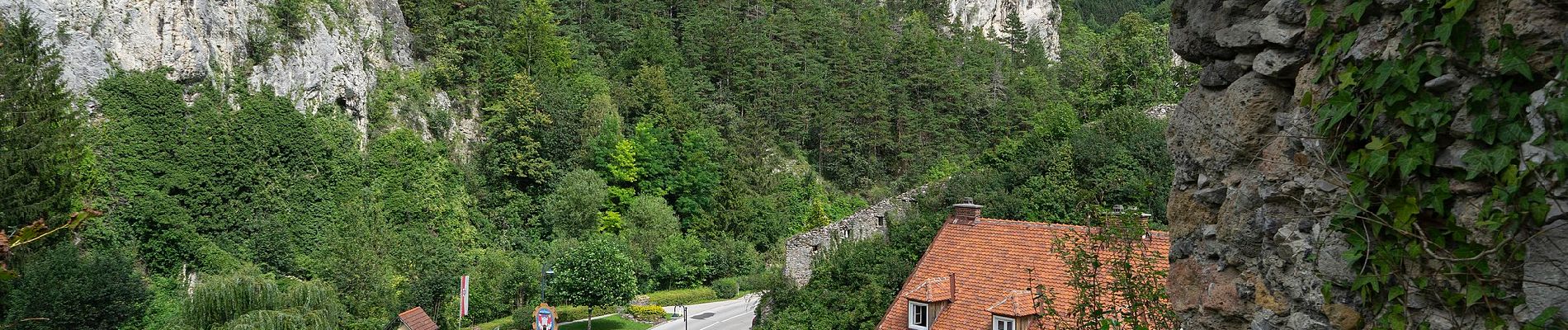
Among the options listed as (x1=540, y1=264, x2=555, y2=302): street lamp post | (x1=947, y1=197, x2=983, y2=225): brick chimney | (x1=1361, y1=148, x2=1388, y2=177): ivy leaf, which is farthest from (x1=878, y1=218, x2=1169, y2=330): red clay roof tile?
(x1=540, y1=264, x2=555, y2=302): street lamp post

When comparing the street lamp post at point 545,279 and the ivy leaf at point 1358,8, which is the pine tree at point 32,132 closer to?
the street lamp post at point 545,279

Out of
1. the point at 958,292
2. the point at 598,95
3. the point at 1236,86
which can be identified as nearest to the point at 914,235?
the point at 958,292

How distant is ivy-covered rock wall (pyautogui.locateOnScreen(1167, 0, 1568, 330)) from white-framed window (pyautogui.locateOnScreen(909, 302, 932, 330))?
43.4 ft

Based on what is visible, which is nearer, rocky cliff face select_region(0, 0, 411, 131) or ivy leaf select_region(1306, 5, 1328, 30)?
ivy leaf select_region(1306, 5, 1328, 30)

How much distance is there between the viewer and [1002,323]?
15633mm

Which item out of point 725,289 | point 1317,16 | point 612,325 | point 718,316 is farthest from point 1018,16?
point 1317,16

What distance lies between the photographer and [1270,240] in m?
3.56

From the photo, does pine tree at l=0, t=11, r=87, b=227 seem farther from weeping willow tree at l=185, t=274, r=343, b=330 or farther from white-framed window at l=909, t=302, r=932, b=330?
white-framed window at l=909, t=302, r=932, b=330

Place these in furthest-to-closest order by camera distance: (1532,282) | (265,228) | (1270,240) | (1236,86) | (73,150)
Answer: (265,228), (73,150), (1236,86), (1270,240), (1532,282)

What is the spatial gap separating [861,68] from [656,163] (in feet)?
57.1

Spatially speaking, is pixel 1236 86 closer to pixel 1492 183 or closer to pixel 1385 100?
pixel 1385 100

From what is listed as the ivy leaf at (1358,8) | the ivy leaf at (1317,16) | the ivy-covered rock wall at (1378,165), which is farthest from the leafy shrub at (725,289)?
the ivy leaf at (1358,8)

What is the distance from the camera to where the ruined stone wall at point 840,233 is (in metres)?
29.1

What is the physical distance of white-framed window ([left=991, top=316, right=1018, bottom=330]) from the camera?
1535 cm
